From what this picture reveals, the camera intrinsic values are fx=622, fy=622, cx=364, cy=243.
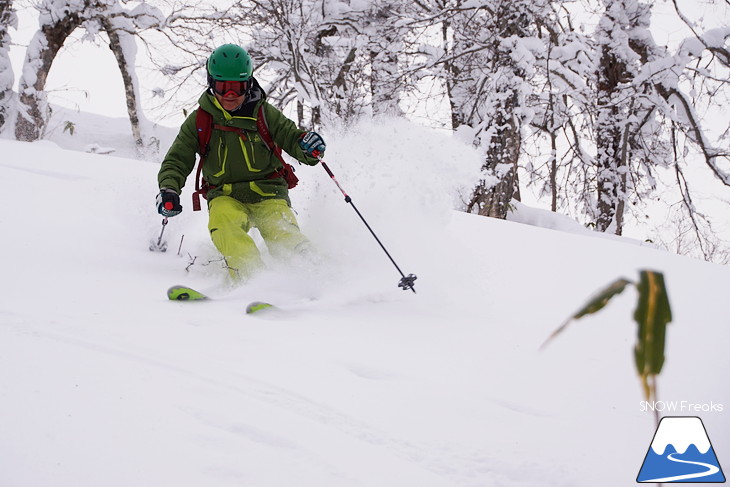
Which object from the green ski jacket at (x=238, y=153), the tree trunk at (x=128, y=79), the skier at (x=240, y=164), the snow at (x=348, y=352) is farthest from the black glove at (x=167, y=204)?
the tree trunk at (x=128, y=79)

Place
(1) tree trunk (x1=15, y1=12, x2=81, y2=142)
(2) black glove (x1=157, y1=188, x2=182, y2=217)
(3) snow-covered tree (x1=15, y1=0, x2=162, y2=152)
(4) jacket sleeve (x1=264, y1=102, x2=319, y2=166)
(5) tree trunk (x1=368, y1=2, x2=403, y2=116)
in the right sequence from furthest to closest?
(1) tree trunk (x1=15, y1=12, x2=81, y2=142) → (3) snow-covered tree (x1=15, y1=0, x2=162, y2=152) → (5) tree trunk (x1=368, y1=2, x2=403, y2=116) → (4) jacket sleeve (x1=264, y1=102, x2=319, y2=166) → (2) black glove (x1=157, y1=188, x2=182, y2=217)

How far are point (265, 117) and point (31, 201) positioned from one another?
101 inches

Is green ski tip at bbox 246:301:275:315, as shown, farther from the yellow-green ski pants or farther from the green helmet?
the green helmet

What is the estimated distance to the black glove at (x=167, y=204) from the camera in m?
3.90

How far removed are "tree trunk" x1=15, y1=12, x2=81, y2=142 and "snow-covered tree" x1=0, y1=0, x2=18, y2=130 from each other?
9.8 inches

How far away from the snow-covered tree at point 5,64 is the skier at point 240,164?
1056 cm

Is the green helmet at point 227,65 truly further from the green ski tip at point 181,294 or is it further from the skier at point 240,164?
the green ski tip at point 181,294

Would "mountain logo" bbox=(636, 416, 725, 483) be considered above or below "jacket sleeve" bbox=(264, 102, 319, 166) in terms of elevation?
below

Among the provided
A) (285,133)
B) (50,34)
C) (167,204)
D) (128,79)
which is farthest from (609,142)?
(50,34)

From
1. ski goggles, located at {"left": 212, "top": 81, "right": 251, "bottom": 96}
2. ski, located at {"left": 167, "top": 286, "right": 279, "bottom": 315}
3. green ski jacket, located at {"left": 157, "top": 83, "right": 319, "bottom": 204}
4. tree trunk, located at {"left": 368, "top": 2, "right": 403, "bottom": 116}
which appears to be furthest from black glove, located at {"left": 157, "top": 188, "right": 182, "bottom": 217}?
tree trunk, located at {"left": 368, "top": 2, "right": 403, "bottom": 116}

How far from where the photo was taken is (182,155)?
170 inches

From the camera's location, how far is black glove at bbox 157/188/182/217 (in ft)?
12.8

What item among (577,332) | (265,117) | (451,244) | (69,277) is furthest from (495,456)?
(265,117)

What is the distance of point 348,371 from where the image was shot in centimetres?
237
